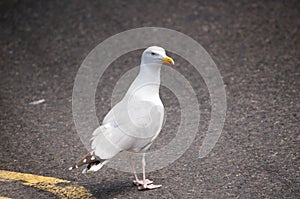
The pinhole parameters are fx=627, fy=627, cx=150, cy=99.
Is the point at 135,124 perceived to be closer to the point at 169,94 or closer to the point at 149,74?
the point at 149,74

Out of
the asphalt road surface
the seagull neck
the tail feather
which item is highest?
the seagull neck

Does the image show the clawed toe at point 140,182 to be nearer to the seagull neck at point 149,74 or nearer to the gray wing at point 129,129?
the gray wing at point 129,129

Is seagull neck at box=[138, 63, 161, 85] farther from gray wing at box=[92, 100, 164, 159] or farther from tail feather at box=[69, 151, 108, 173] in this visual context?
tail feather at box=[69, 151, 108, 173]

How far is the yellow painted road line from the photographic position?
14.8 ft

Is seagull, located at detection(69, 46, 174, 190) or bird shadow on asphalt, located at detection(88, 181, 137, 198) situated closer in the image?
seagull, located at detection(69, 46, 174, 190)

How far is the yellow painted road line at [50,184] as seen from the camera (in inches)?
178

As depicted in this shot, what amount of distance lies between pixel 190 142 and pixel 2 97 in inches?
81.6

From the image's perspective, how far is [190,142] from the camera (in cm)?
529

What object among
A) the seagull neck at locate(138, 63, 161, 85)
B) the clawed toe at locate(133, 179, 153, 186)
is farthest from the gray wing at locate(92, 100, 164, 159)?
the clawed toe at locate(133, 179, 153, 186)

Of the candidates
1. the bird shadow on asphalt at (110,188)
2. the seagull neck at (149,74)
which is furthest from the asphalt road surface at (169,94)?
the seagull neck at (149,74)

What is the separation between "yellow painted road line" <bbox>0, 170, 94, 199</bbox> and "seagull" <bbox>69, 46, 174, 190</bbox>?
218 mm

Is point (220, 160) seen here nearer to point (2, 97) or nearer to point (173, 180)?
point (173, 180)

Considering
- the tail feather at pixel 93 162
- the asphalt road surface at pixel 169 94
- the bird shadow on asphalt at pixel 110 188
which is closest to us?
the tail feather at pixel 93 162

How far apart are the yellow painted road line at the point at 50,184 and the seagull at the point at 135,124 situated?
218 mm
